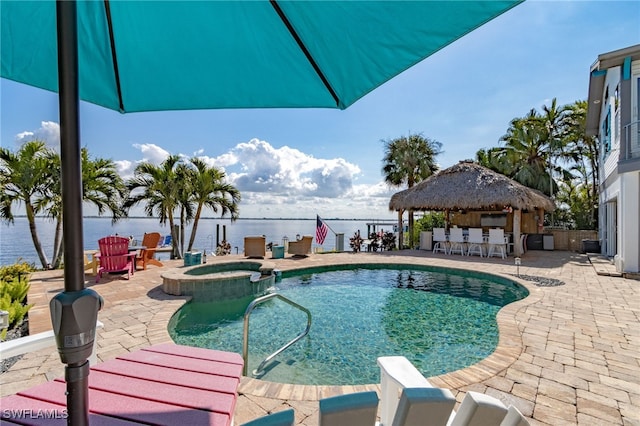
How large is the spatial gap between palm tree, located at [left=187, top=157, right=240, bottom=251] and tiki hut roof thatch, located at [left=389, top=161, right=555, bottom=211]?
8.06m

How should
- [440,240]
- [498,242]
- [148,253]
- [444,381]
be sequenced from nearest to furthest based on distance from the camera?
[444,381]
[148,253]
[498,242]
[440,240]

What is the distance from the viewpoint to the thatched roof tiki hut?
13.2m

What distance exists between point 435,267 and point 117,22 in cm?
1048

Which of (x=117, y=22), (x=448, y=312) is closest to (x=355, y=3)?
(x=117, y=22)

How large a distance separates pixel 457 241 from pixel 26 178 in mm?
15481

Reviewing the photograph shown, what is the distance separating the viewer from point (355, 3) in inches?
61.2

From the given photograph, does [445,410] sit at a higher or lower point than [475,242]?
higher

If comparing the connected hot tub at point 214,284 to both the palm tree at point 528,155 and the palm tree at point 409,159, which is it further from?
the palm tree at point 528,155

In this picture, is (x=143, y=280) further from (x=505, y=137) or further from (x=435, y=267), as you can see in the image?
(x=505, y=137)

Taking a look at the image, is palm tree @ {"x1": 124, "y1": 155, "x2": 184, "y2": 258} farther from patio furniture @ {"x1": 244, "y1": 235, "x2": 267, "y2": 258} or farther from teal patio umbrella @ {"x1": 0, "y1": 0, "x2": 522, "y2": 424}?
teal patio umbrella @ {"x1": 0, "y1": 0, "x2": 522, "y2": 424}

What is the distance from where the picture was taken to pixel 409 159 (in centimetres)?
1772

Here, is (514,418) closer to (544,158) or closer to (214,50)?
(214,50)

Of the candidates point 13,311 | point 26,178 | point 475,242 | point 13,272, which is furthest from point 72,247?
point 475,242

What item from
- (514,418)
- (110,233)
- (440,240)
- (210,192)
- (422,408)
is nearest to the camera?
(422,408)
